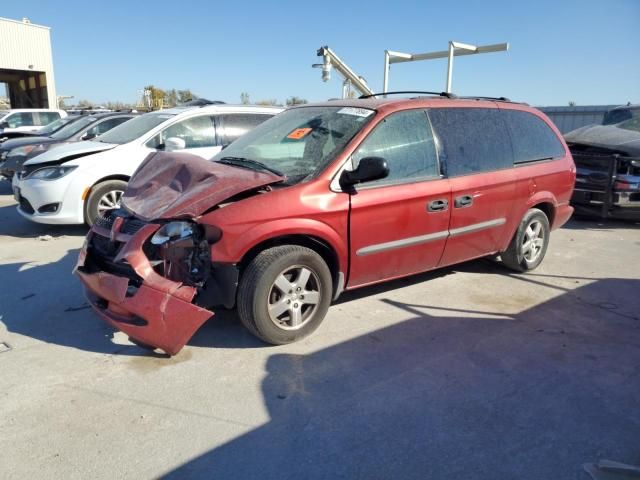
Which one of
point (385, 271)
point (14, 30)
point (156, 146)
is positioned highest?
point (14, 30)

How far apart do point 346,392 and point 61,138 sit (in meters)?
9.03

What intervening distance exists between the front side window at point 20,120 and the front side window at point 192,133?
11.8 m

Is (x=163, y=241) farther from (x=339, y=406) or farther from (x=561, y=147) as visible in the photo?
(x=561, y=147)

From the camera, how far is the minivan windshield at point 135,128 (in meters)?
7.22

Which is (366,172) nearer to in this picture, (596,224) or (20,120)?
(596,224)

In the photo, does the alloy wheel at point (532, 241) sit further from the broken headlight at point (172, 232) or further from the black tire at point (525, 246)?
the broken headlight at point (172, 232)

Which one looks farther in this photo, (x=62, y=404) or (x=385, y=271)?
(x=385, y=271)

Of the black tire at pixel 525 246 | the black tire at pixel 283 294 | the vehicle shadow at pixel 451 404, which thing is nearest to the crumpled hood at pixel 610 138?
the black tire at pixel 525 246

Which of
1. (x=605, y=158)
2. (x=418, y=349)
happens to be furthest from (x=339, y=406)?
(x=605, y=158)

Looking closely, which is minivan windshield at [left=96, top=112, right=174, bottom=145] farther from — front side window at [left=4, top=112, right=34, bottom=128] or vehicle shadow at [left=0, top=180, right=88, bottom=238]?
front side window at [left=4, top=112, right=34, bottom=128]

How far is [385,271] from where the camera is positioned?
415 centimetres

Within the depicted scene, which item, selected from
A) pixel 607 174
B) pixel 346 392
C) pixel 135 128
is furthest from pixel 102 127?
pixel 607 174

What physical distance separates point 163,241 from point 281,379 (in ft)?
3.91

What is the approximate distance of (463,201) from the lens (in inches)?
174
